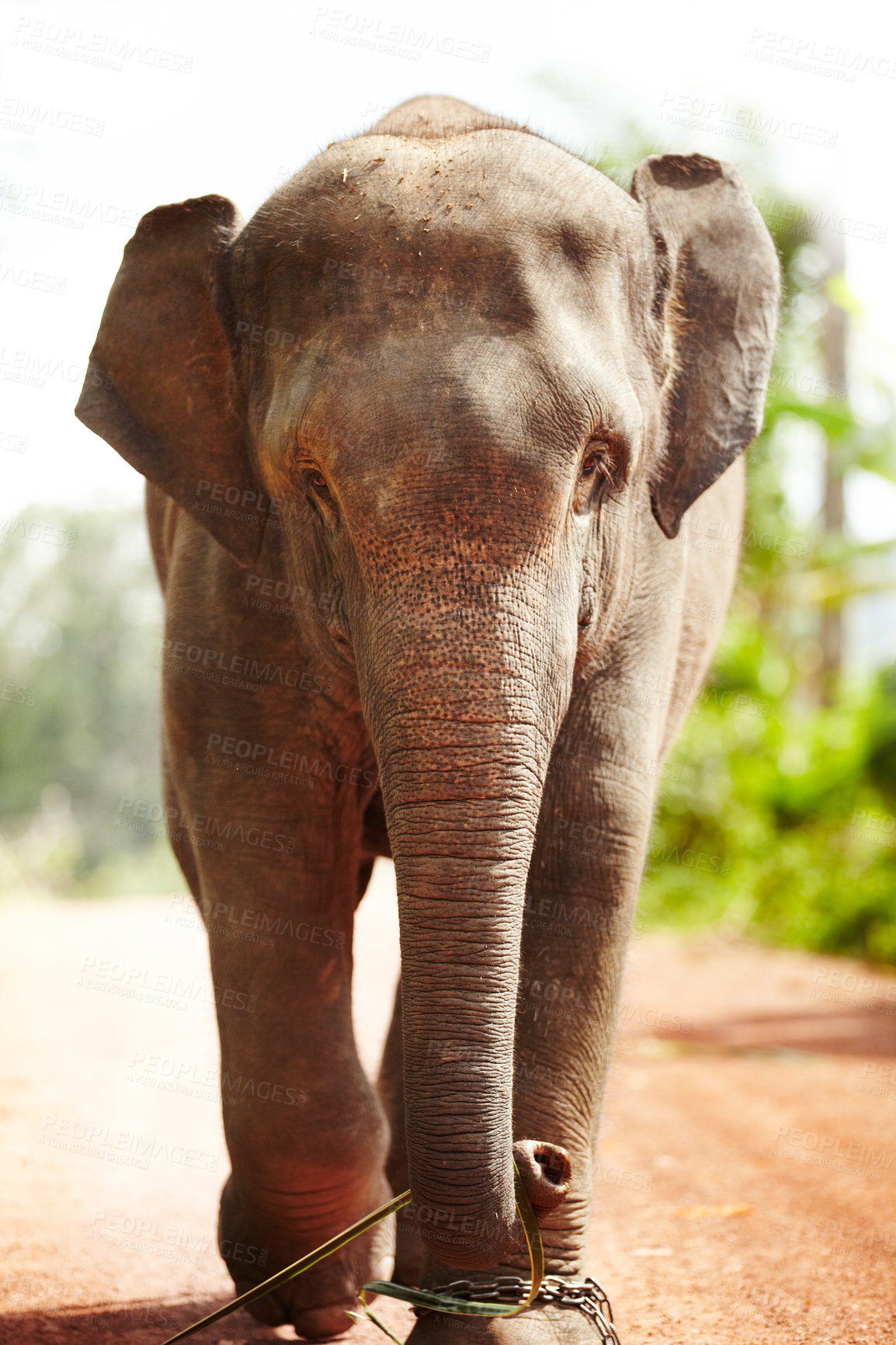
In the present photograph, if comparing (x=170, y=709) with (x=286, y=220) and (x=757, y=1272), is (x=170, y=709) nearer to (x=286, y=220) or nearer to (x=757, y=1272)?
(x=286, y=220)

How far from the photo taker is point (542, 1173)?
2.51 metres

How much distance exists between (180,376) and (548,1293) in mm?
2070

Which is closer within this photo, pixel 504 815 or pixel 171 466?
pixel 504 815

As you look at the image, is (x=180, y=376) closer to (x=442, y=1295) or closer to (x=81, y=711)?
(x=442, y=1295)

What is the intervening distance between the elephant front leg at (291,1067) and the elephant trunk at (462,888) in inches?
34.7

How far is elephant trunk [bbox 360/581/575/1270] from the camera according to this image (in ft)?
7.63

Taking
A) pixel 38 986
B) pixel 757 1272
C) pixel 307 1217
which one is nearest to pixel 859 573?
pixel 38 986

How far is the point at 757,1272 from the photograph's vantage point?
4125 mm

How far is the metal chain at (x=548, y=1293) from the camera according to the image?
8.96ft

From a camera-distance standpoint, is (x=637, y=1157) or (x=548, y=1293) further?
(x=637, y=1157)

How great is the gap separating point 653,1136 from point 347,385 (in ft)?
14.8

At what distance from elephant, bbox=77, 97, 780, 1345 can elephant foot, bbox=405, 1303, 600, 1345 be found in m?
0.01

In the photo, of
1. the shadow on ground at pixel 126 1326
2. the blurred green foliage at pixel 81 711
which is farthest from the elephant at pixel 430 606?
the blurred green foliage at pixel 81 711

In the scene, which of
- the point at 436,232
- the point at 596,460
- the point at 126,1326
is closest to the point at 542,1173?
the point at 596,460
